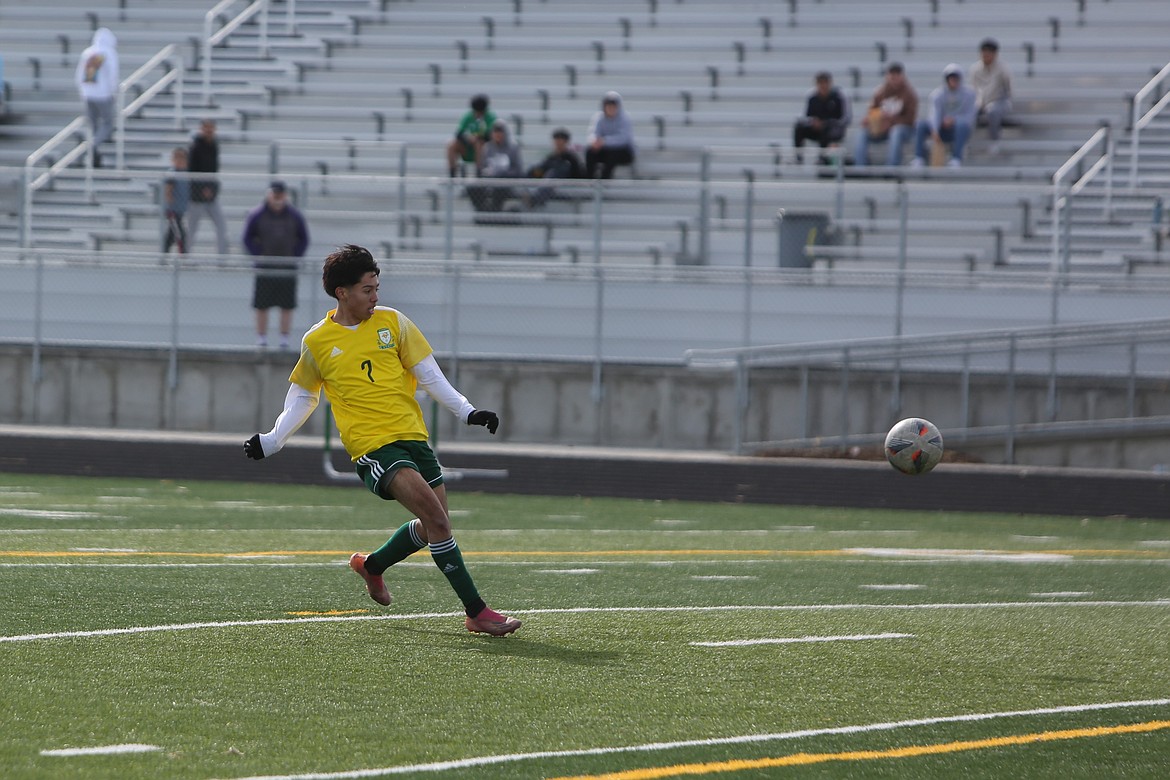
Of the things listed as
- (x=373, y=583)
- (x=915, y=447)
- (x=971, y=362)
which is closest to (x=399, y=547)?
(x=373, y=583)

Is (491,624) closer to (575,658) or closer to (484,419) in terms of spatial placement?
(575,658)

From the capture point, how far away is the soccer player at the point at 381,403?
25.8ft

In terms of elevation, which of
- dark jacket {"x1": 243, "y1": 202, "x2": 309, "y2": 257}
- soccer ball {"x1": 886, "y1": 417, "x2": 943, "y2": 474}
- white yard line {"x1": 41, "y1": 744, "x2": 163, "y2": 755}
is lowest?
white yard line {"x1": 41, "y1": 744, "x2": 163, "y2": 755}

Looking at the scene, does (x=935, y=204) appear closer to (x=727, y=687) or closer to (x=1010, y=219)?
(x=1010, y=219)

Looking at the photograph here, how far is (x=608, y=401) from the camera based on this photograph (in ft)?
68.7

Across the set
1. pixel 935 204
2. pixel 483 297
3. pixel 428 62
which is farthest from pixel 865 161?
pixel 428 62

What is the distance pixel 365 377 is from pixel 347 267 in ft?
1.63

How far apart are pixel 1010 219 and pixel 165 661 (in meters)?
16.3

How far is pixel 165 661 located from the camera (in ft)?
22.9

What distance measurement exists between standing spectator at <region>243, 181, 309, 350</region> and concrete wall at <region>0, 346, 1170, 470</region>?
1.76 ft

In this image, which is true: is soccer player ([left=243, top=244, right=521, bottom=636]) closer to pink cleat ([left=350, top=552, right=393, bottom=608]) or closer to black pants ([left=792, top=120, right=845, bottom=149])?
pink cleat ([left=350, top=552, right=393, bottom=608])

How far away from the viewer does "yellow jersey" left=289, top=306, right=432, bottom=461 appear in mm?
8000

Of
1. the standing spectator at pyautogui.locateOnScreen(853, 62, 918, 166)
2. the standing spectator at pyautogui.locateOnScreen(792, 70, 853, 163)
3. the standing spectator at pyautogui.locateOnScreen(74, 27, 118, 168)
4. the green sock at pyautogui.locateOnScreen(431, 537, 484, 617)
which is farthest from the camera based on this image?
the standing spectator at pyautogui.locateOnScreen(74, 27, 118, 168)

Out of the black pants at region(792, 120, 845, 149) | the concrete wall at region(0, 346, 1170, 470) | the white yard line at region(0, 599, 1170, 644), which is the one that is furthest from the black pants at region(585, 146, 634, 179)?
the white yard line at region(0, 599, 1170, 644)
